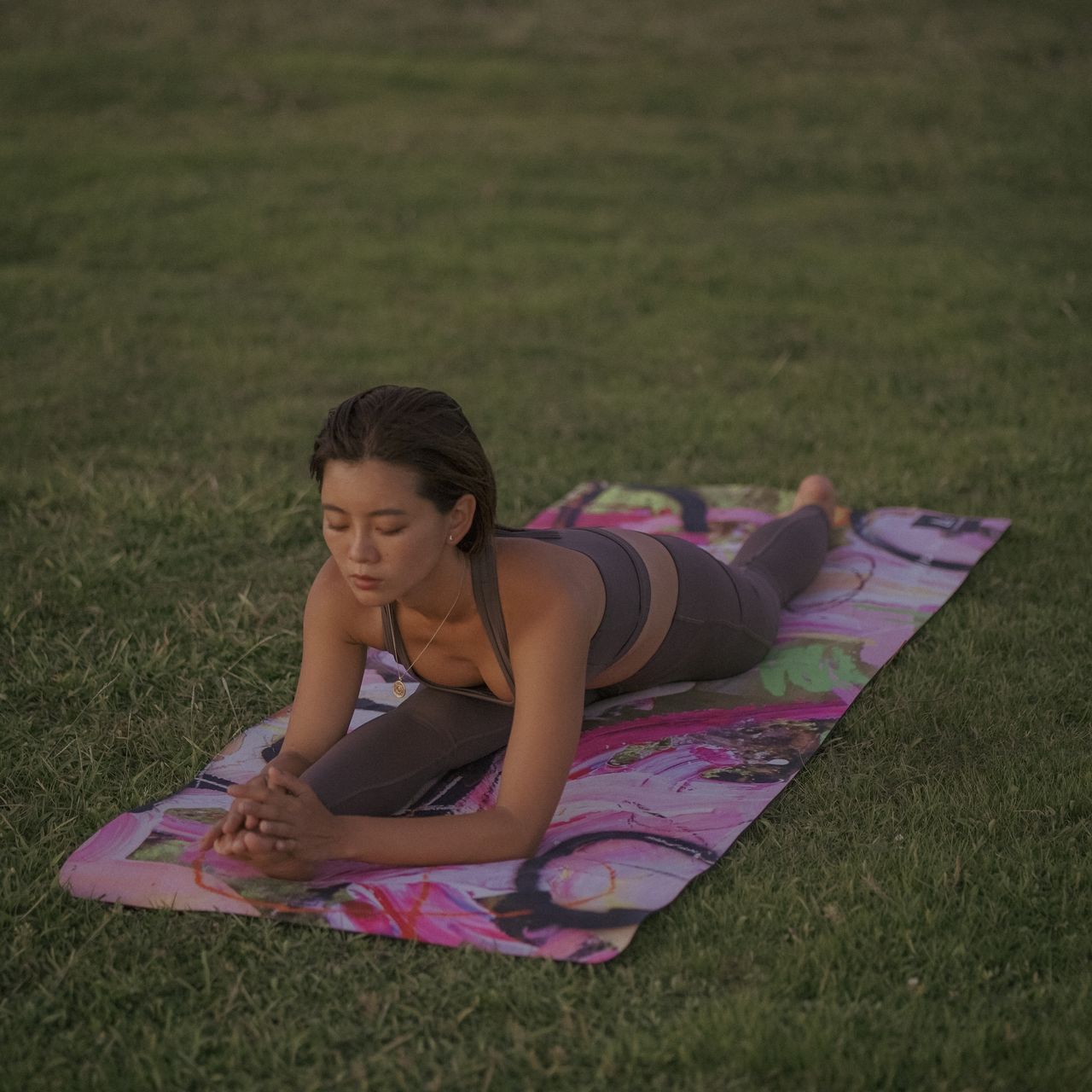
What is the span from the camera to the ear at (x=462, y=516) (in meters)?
3.29

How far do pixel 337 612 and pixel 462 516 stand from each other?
447mm

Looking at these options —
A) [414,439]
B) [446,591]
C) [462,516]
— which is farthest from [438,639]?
[414,439]

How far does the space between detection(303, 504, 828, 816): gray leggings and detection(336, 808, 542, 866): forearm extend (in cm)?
31

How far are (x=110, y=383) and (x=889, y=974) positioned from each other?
5.61m

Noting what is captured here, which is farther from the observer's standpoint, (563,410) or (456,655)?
(563,410)

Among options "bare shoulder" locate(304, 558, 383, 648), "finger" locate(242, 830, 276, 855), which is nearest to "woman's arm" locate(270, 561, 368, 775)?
"bare shoulder" locate(304, 558, 383, 648)

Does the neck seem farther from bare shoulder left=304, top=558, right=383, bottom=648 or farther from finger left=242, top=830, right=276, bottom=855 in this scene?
finger left=242, top=830, right=276, bottom=855

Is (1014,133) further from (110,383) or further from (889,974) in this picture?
(889,974)

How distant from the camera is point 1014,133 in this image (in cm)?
1180

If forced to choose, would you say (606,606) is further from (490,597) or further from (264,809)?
(264,809)

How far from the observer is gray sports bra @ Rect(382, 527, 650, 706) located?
3.47m

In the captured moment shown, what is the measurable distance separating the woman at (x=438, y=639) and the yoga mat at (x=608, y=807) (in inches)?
4.0

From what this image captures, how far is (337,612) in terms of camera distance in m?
3.52

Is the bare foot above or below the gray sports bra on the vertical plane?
below
